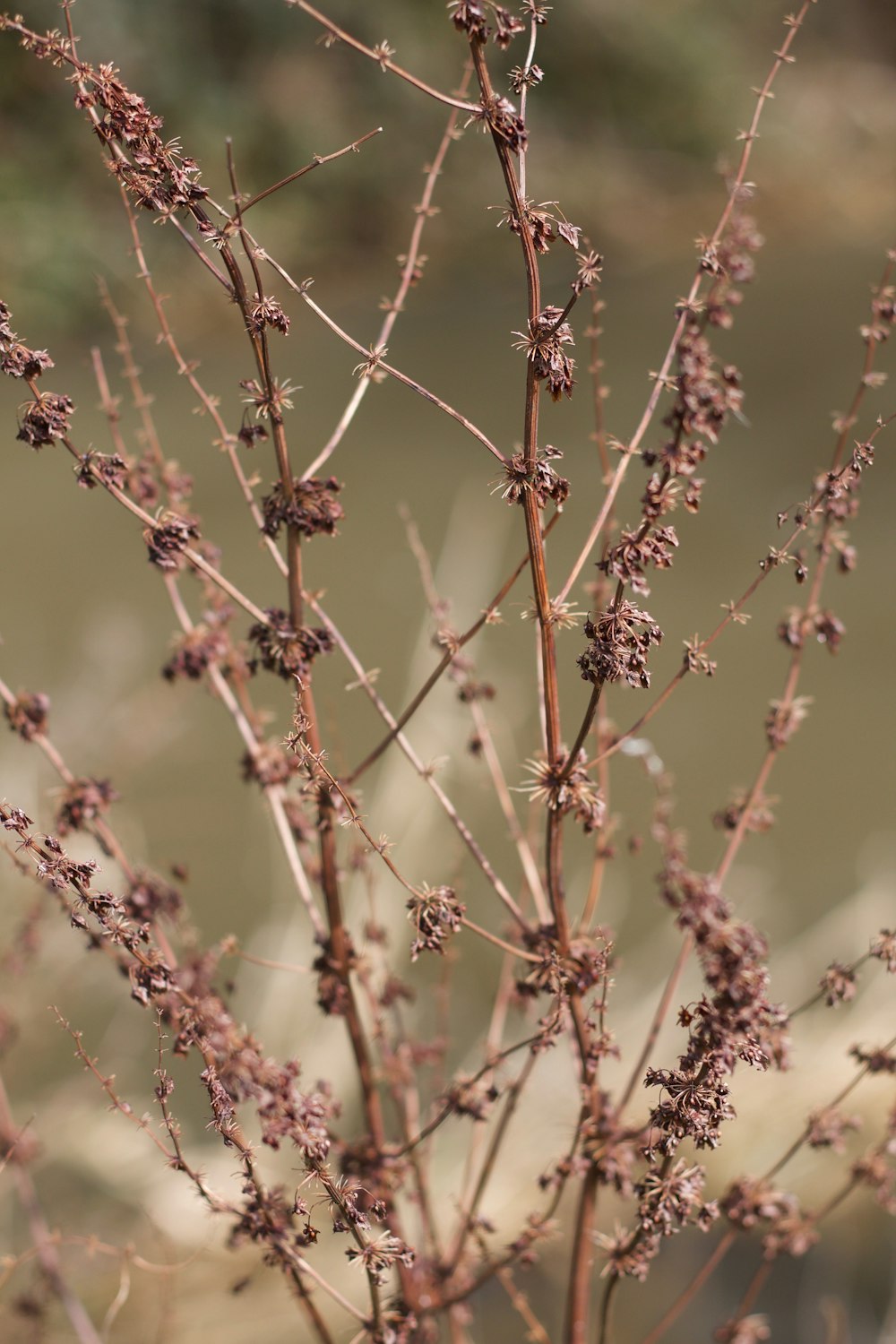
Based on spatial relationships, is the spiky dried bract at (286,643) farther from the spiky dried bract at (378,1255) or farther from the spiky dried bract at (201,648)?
the spiky dried bract at (378,1255)

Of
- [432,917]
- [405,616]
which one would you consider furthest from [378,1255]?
[405,616]

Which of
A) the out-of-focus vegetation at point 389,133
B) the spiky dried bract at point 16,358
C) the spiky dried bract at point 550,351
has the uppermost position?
the out-of-focus vegetation at point 389,133

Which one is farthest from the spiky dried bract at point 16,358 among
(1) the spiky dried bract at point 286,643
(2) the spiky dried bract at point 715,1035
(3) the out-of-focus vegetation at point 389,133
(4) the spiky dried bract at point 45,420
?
(3) the out-of-focus vegetation at point 389,133

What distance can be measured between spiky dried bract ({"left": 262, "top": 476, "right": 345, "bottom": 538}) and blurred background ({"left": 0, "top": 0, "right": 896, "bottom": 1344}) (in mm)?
109

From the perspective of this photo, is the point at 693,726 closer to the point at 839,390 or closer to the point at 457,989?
the point at 457,989

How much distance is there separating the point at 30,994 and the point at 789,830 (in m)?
0.70

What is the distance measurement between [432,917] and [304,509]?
140mm

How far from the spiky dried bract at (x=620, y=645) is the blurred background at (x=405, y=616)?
0.56 feet

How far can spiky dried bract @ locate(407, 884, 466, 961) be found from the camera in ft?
1.15

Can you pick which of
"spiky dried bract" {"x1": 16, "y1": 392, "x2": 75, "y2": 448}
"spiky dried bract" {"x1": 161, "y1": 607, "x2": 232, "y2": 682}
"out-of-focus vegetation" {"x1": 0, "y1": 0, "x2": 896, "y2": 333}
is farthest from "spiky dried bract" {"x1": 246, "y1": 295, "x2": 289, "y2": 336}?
"out-of-focus vegetation" {"x1": 0, "y1": 0, "x2": 896, "y2": 333}

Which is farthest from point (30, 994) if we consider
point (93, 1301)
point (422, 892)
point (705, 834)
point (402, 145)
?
point (402, 145)

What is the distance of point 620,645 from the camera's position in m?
0.32

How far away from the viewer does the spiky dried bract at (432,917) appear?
35cm

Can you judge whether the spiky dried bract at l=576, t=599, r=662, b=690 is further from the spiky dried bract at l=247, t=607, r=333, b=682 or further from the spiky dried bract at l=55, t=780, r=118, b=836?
the spiky dried bract at l=55, t=780, r=118, b=836
